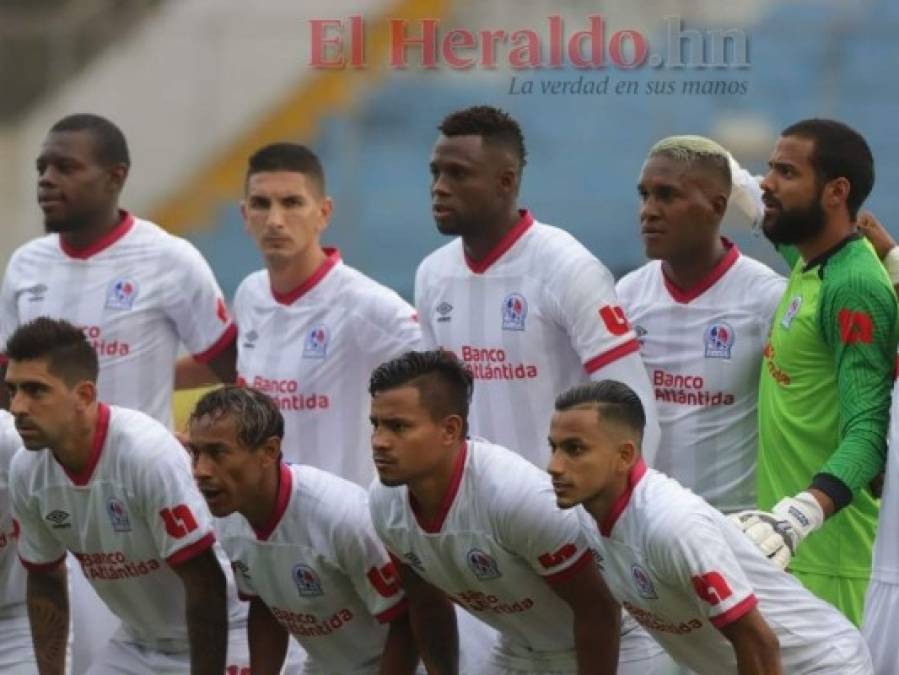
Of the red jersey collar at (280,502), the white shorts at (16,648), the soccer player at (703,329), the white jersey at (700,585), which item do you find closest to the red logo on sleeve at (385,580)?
the red jersey collar at (280,502)

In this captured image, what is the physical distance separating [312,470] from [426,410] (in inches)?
24.1

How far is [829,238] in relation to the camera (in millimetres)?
6586

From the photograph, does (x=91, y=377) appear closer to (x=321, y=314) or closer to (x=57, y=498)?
(x=57, y=498)

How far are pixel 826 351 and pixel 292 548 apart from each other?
162 centimetres

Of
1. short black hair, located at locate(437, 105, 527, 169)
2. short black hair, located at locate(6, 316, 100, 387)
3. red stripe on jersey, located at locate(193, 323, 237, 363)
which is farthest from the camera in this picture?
red stripe on jersey, located at locate(193, 323, 237, 363)

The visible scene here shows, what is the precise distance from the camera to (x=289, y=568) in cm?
675

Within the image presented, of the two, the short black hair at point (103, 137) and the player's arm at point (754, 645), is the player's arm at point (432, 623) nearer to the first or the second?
the player's arm at point (754, 645)

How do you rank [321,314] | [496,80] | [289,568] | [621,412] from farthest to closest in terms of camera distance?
[496,80] → [321,314] → [289,568] → [621,412]

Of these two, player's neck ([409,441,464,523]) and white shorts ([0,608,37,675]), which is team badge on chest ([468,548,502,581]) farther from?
white shorts ([0,608,37,675])

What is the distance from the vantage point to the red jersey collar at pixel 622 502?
599cm

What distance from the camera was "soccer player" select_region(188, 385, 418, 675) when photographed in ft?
21.6

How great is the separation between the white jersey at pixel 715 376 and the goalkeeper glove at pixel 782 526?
99 centimetres

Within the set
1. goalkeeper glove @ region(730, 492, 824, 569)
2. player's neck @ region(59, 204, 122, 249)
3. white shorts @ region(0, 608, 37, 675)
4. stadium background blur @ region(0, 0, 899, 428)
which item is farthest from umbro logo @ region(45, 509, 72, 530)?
stadium background blur @ region(0, 0, 899, 428)

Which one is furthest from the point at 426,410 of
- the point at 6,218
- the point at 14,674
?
the point at 6,218
